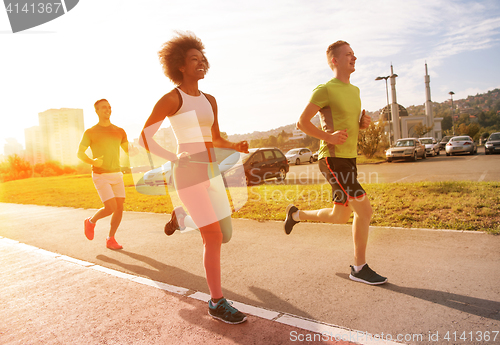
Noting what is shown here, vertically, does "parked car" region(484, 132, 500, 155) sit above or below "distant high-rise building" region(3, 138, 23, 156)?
below

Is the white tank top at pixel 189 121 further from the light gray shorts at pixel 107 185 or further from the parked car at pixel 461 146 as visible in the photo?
the parked car at pixel 461 146

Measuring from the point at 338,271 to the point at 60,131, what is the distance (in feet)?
178

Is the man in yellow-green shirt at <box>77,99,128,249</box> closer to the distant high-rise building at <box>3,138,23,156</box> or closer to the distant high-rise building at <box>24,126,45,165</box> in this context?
the distant high-rise building at <box>3,138,23,156</box>

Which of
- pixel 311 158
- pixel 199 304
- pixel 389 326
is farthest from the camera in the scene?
pixel 311 158

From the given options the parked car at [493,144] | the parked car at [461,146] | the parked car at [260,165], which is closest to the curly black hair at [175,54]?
the parked car at [260,165]

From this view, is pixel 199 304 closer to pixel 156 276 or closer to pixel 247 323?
pixel 247 323

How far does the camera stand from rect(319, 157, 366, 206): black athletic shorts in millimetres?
3268

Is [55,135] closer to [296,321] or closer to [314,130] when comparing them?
[314,130]

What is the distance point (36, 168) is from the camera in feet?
131

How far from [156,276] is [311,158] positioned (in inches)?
1195

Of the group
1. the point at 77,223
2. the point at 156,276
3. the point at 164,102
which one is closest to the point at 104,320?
the point at 156,276

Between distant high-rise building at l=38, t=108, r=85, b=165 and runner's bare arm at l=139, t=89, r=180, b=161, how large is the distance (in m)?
46.6

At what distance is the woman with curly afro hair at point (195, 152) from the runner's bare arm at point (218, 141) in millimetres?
38

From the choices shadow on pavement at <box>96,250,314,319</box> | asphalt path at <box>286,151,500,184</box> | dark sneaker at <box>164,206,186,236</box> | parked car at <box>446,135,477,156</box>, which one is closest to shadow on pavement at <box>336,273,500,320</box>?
shadow on pavement at <box>96,250,314,319</box>
